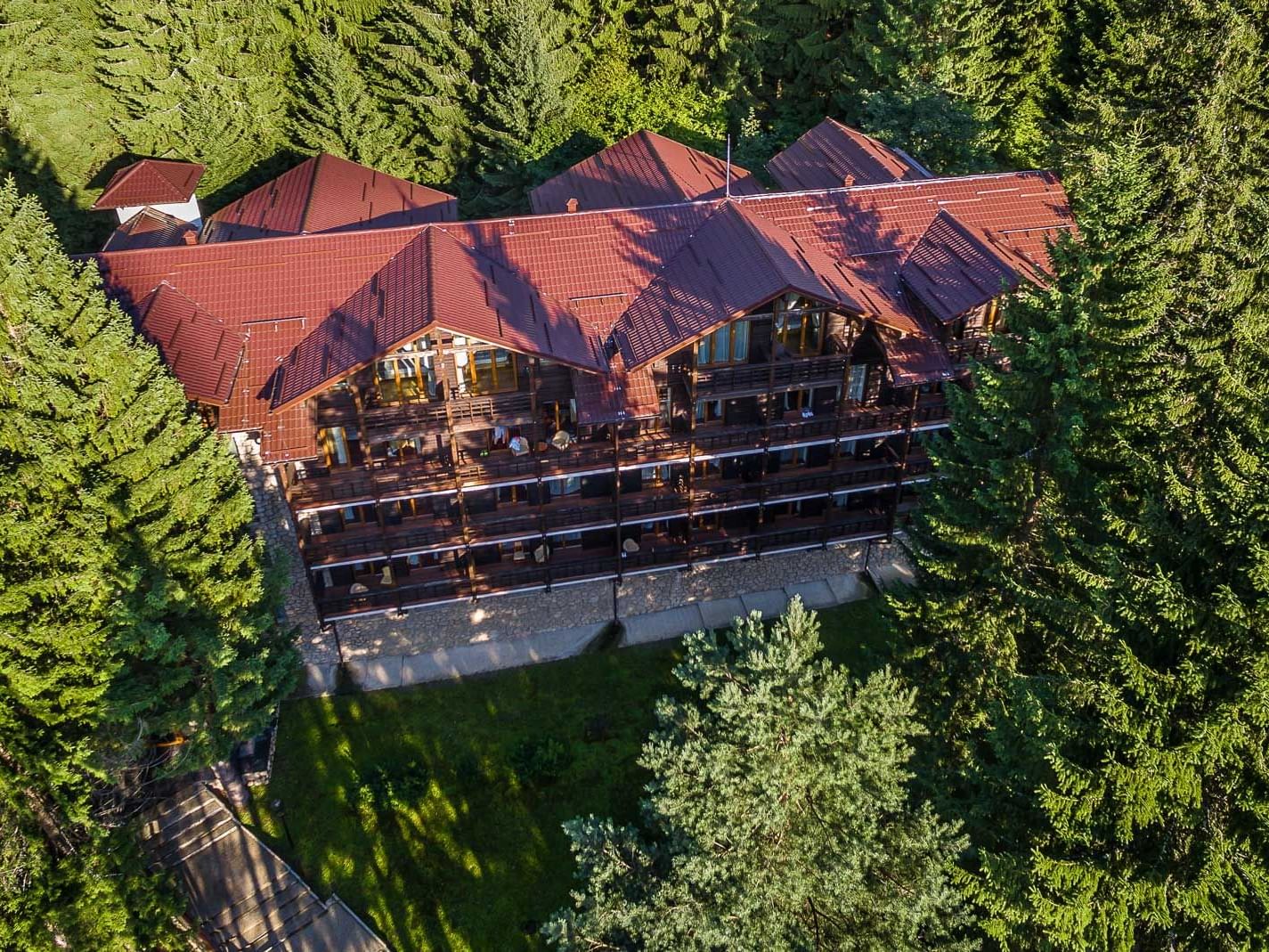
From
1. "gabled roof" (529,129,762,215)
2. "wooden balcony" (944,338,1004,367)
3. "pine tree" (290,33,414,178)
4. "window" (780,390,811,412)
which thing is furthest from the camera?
"pine tree" (290,33,414,178)

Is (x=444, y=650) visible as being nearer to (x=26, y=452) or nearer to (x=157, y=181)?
(x=26, y=452)

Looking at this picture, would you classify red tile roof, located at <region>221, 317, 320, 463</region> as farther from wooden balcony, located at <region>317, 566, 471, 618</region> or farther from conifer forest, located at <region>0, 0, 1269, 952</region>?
wooden balcony, located at <region>317, 566, 471, 618</region>

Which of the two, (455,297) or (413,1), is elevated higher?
(413,1)

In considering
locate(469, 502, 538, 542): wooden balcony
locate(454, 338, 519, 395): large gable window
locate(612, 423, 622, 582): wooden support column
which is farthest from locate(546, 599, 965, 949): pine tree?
locate(454, 338, 519, 395): large gable window

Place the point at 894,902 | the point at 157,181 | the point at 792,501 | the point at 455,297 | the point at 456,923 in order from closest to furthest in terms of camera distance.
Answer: the point at 894,902
the point at 456,923
the point at 455,297
the point at 792,501
the point at 157,181

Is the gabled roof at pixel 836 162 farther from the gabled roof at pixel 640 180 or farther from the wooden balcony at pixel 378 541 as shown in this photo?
the wooden balcony at pixel 378 541

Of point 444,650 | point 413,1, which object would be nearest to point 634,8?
point 413,1

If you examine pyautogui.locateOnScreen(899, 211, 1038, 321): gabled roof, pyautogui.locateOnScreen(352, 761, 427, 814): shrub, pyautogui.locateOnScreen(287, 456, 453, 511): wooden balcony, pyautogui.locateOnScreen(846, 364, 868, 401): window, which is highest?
pyautogui.locateOnScreen(899, 211, 1038, 321): gabled roof

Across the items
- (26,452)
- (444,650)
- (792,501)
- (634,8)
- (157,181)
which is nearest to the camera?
(26,452)
